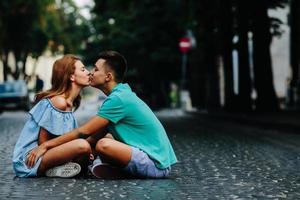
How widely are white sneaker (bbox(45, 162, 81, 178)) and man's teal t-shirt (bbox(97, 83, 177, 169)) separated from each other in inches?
20.4

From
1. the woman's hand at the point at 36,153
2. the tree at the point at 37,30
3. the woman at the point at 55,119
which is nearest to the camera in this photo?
the woman's hand at the point at 36,153

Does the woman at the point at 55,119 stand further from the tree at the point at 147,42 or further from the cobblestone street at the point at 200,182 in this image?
the tree at the point at 147,42

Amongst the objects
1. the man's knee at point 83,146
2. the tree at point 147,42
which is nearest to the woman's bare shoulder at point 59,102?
the man's knee at point 83,146

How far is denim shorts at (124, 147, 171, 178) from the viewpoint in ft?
27.0

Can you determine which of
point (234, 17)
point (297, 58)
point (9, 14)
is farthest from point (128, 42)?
point (234, 17)

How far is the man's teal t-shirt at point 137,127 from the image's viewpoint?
8203 mm

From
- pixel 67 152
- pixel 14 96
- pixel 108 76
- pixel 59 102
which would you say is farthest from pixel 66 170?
pixel 14 96

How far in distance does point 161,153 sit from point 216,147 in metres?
5.95

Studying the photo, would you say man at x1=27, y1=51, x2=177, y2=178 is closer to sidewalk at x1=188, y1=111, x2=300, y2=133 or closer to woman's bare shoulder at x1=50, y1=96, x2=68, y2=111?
woman's bare shoulder at x1=50, y1=96, x2=68, y2=111

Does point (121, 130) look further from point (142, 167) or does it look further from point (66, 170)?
point (66, 170)

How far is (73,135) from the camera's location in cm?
820

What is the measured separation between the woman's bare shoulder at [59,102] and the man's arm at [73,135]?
0.36 m

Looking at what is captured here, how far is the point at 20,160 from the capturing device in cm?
852

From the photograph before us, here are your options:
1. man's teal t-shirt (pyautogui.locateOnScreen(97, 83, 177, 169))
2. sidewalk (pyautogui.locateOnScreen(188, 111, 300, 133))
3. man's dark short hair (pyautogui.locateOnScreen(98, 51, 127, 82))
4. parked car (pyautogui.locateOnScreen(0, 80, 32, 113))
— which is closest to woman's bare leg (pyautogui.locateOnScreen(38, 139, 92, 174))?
man's teal t-shirt (pyautogui.locateOnScreen(97, 83, 177, 169))
